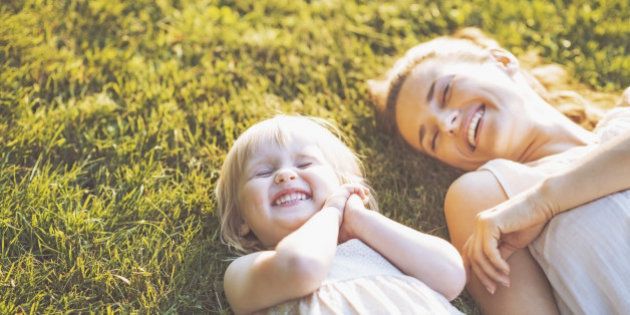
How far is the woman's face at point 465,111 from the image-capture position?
344 centimetres

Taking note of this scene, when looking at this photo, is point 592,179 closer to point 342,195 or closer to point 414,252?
point 414,252

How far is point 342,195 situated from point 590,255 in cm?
109

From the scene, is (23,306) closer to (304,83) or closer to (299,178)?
(299,178)

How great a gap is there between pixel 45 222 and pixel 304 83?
6.10 feet

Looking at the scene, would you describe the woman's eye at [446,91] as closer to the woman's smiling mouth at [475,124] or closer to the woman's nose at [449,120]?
the woman's nose at [449,120]

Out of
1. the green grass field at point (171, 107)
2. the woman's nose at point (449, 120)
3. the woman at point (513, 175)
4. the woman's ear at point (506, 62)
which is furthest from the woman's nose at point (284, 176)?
the woman's ear at point (506, 62)

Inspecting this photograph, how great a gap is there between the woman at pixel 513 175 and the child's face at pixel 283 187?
0.72 m

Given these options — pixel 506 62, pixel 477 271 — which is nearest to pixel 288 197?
pixel 477 271

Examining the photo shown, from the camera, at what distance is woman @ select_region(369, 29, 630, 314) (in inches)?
110

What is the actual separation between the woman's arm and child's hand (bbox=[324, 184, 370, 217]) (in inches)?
22.1

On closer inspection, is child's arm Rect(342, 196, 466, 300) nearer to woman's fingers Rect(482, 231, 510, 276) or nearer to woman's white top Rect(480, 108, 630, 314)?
woman's fingers Rect(482, 231, 510, 276)

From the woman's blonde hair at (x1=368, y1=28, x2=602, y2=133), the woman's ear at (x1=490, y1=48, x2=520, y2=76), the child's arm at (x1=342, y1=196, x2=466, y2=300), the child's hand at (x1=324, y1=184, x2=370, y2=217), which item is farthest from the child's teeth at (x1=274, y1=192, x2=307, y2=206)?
the woman's ear at (x1=490, y1=48, x2=520, y2=76)

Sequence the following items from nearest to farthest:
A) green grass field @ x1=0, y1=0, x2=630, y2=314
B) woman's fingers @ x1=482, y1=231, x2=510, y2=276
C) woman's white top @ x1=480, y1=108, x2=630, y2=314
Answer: woman's white top @ x1=480, y1=108, x2=630, y2=314
woman's fingers @ x1=482, y1=231, x2=510, y2=276
green grass field @ x1=0, y1=0, x2=630, y2=314

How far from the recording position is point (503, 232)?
293cm
